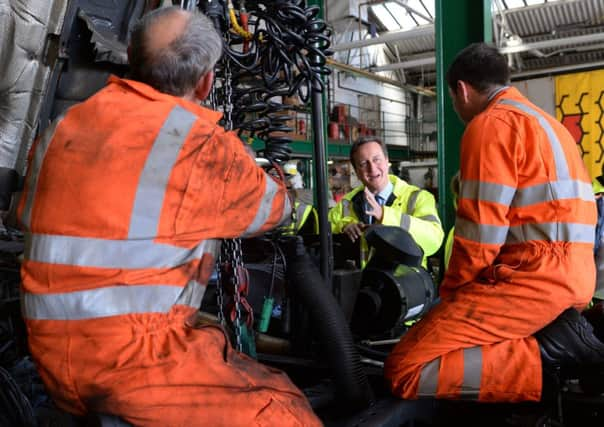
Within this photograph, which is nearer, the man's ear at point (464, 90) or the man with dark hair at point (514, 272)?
→ the man with dark hair at point (514, 272)

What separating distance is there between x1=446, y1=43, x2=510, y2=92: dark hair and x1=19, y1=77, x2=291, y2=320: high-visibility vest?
1.19 m

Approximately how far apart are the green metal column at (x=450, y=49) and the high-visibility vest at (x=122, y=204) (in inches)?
106

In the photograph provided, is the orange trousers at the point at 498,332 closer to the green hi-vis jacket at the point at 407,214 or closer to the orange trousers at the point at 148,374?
the orange trousers at the point at 148,374

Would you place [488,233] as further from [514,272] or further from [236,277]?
[236,277]

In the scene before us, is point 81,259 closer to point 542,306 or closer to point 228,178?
point 228,178

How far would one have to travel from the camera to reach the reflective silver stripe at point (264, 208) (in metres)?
1.57

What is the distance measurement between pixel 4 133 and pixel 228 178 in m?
1.52

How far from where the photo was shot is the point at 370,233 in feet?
8.59

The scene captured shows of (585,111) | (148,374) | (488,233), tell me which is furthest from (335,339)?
(585,111)

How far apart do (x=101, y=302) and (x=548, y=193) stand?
4.76 feet

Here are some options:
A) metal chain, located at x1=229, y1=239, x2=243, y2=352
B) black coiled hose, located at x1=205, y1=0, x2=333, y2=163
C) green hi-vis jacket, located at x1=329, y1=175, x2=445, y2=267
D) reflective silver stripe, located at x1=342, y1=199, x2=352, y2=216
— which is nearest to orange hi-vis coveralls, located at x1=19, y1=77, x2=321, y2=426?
metal chain, located at x1=229, y1=239, x2=243, y2=352

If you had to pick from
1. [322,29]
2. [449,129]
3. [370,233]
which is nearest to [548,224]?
[370,233]

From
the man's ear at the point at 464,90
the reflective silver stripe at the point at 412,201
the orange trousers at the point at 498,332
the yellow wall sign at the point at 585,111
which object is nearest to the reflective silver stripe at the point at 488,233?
the orange trousers at the point at 498,332

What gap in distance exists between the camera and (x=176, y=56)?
1483 mm
